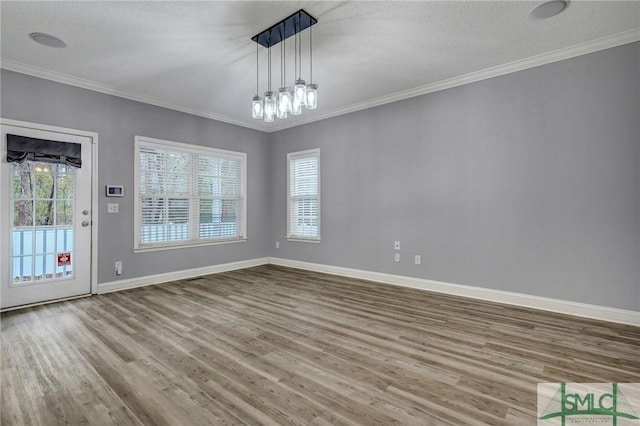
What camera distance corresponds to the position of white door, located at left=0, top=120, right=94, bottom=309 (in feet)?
11.6

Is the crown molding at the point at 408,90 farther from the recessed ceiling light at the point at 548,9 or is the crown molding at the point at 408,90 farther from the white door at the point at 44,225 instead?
the recessed ceiling light at the point at 548,9

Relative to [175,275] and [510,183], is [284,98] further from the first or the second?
[175,275]

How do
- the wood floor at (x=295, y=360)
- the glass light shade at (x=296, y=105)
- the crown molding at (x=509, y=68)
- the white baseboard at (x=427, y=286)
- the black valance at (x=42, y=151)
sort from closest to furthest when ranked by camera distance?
the wood floor at (x=295, y=360), the glass light shade at (x=296, y=105), the crown molding at (x=509, y=68), the white baseboard at (x=427, y=286), the black valance at (x=42, y=151)

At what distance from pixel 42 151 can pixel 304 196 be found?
3719mm

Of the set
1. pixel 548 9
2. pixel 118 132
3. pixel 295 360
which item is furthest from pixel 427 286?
pixel 118 132

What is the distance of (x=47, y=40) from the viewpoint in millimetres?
3076

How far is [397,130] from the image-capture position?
4.65 m

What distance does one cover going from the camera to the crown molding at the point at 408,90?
3118mm

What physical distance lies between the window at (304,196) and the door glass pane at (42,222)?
334 cm

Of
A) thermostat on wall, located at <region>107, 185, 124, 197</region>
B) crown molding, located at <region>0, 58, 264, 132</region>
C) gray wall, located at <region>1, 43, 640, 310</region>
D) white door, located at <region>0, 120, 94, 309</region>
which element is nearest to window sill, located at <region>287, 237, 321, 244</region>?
gray wall, located at <region>1, 43, 640, 310</region>

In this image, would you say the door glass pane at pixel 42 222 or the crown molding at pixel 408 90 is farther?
the door glass pane at pixel 42 222

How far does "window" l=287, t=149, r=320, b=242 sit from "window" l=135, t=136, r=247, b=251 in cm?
91

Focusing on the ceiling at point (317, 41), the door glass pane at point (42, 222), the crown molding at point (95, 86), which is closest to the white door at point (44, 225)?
the door glass pane at point (42, 222)

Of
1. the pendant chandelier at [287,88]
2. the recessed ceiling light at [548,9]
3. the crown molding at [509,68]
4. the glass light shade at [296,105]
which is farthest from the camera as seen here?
the crown molding at [509,68]
